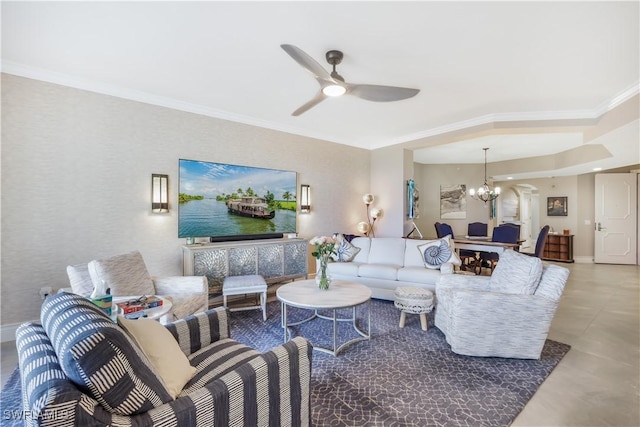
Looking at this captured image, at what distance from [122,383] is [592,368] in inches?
131

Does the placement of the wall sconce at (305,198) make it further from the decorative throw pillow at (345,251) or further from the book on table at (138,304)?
the book on table at (138,304)

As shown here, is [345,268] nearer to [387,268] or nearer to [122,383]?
[387,268]

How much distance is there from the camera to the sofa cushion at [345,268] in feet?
14.0

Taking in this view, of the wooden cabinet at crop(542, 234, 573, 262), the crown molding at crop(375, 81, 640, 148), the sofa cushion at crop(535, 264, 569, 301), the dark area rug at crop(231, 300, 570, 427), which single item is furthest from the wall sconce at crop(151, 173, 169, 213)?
the wooden cabinet at crop(542, 234, 573, 262)

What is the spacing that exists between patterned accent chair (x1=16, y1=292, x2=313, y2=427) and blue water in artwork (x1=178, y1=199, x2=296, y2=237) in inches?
103

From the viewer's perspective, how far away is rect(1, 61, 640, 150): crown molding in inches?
116

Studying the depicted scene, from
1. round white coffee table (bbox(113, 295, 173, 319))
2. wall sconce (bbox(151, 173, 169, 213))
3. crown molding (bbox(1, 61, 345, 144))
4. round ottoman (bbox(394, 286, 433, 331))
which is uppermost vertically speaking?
crown molding (bbox(1, 61, 345, 144))

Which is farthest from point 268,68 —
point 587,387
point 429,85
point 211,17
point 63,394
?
point 587,387

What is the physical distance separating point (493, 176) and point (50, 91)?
896 centimetres

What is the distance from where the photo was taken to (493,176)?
7781 millimetres

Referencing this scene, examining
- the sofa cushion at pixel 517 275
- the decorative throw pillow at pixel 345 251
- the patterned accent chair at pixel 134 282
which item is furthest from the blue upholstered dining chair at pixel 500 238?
the patterned accent chair at pixel 134 282

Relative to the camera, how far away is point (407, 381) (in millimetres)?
2174

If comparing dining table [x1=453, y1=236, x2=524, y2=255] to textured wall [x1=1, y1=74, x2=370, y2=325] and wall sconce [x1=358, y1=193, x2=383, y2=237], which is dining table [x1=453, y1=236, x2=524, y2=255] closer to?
wall sconce [x1=358, y1=193, x2=383, y2=237]

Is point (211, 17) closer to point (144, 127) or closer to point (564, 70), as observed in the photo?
point (144, 127)
